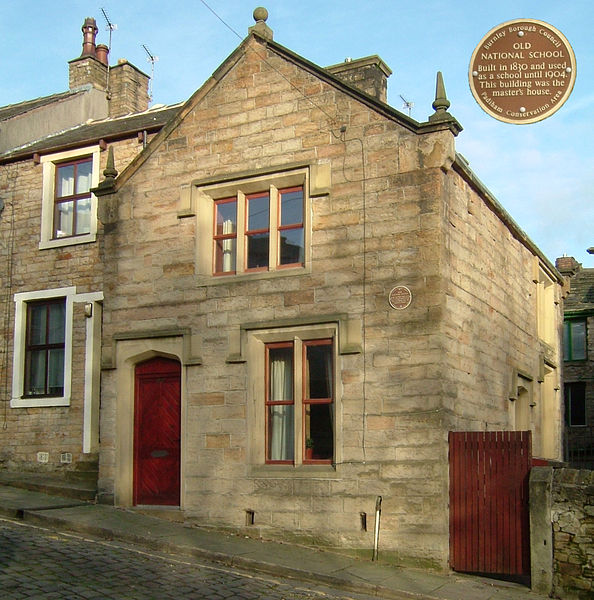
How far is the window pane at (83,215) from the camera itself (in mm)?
18219

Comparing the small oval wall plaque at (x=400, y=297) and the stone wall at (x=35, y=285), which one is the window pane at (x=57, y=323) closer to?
the stone wall at (x=35, y=285)

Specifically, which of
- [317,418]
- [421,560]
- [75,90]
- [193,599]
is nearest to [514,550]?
[421,560]

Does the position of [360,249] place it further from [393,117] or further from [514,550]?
[514,550]

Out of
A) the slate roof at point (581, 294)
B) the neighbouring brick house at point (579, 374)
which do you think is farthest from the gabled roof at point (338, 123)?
the neighbouring brick house at point (579, 374)

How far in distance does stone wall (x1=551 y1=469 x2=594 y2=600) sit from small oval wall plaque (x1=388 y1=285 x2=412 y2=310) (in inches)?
125

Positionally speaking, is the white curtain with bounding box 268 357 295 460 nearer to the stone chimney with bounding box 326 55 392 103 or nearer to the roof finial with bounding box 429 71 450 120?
the roof finial with bounding box 429 71 450 120

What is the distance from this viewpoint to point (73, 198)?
18.4 m

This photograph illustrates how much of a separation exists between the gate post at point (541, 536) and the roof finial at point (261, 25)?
8.20 metres

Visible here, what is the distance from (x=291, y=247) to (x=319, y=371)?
205 centimetres

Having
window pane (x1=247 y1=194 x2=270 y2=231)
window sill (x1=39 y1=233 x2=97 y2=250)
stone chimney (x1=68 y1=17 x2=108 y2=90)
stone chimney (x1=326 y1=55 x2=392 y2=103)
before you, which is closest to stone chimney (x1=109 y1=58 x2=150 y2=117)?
stone chimney (x1=68 y1=17 x2=108 y2=90)

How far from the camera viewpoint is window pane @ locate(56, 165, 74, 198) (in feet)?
61.2

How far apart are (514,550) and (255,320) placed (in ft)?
16.7

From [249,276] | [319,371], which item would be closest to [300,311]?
[319,371]

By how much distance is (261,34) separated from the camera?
45.6ft
